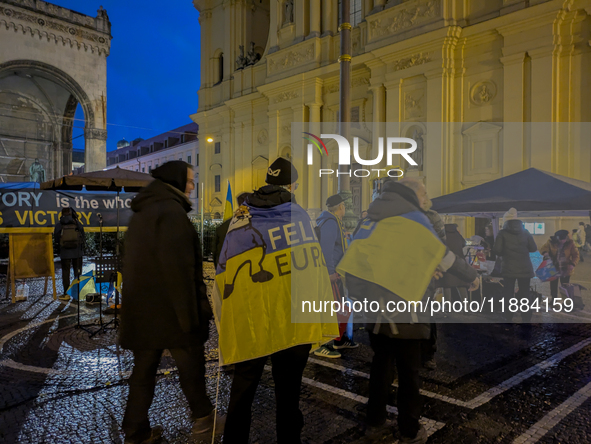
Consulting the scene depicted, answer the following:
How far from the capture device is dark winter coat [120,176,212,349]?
114 inches

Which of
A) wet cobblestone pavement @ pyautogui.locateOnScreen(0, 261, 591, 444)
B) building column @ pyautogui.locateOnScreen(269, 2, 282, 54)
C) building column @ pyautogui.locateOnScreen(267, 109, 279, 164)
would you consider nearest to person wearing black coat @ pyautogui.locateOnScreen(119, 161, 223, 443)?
wet cobblestone pavement @ pyautogui.locateOnScreen(0, 261, 591, 444)

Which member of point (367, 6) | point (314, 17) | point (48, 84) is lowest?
point (48, 84)

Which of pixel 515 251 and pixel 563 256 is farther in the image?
pixel 563 256

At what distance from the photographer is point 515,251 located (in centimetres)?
757

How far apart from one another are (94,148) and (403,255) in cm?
2591

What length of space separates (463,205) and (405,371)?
629cm

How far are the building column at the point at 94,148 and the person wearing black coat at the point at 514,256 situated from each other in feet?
76.8

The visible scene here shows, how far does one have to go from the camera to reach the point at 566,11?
13.6 meters

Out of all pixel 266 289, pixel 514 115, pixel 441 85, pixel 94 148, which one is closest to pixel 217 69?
pixel 94 148

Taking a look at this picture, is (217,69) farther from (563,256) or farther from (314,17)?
(563,256)

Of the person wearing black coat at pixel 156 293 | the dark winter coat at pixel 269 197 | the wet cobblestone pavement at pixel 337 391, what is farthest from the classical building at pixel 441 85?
the person wearing black coat at pixel 156 293

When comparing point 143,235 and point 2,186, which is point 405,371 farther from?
point 2,186

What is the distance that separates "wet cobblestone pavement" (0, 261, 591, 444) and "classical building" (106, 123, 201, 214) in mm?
38589

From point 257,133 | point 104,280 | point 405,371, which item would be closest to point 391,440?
point 405,371
